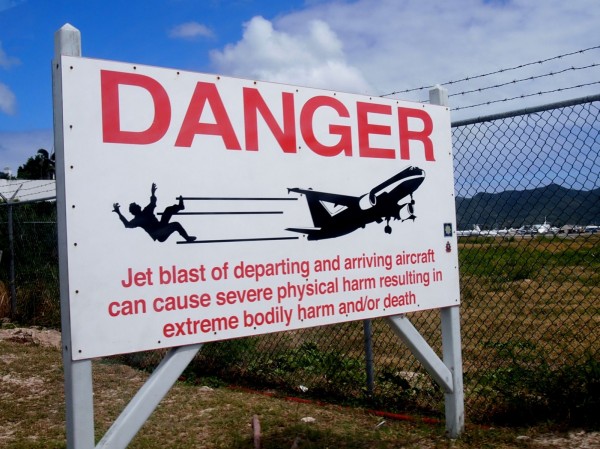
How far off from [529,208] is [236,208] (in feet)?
7.81

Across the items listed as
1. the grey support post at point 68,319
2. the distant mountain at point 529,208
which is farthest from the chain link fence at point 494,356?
the grey support post at point 68,319

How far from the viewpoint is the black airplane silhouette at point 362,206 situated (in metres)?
3.72

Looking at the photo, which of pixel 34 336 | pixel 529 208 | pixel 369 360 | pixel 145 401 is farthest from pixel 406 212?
pixel 34 336

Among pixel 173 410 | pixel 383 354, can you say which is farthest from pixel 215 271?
pixel 383 354

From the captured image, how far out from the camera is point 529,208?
4586mm

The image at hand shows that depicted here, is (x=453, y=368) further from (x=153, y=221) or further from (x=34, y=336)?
(x=34, y=336)

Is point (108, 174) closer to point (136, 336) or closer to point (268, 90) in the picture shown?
point (136, 336)

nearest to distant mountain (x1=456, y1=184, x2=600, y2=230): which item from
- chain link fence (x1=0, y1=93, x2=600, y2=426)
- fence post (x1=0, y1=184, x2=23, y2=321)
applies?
chain link fence (x1=0, y1=93, x2=600, y2=426)

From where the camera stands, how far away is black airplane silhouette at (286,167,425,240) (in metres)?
3.72

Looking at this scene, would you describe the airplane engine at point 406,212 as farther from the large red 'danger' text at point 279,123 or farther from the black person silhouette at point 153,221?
the black person silhouette at point 153,221

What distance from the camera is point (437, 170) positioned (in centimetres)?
441

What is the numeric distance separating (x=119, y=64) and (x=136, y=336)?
1346mm

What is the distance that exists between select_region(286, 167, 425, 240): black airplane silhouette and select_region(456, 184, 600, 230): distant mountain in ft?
2.75

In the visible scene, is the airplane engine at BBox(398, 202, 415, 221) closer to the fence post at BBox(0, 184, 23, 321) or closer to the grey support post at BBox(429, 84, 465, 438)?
the grey support post at BBox(429, 84, 465, 438)
